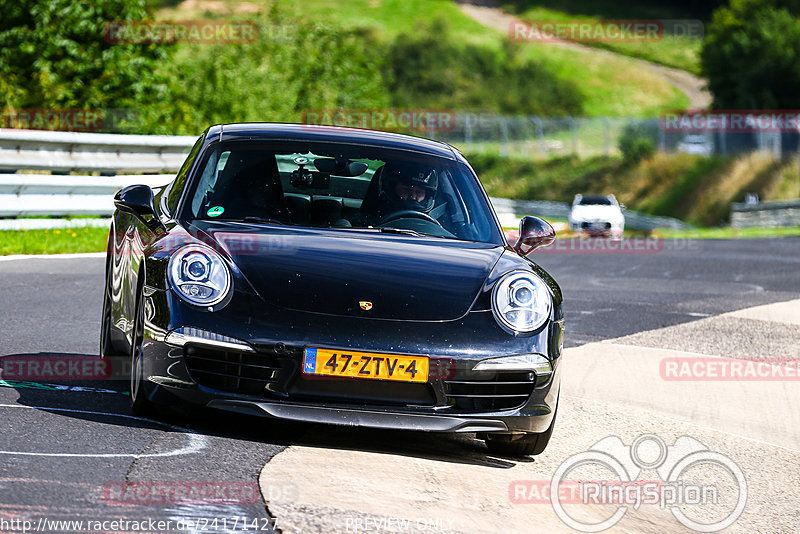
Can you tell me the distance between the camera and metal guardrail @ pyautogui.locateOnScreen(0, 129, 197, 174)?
529 inches

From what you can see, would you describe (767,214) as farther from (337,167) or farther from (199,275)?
(199,275)

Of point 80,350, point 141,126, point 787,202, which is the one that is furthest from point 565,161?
point 80,350

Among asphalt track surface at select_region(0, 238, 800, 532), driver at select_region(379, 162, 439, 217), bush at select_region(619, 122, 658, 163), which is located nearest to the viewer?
asphalt track surface at select_region(0, 238, 800, 532)

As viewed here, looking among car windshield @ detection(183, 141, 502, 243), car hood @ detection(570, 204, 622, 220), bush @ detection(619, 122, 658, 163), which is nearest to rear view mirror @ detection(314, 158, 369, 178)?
car windshield @ detection(183, 141, 502, 243)

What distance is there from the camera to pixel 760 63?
6406 cm

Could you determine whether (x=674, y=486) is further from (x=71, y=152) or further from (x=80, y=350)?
(x=71, y=152)

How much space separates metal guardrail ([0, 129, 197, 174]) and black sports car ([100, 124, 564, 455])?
24.7 feet

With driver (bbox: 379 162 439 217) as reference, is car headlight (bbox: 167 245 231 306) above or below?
below

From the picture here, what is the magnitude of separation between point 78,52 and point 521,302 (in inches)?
928

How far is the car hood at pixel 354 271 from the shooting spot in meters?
5.33

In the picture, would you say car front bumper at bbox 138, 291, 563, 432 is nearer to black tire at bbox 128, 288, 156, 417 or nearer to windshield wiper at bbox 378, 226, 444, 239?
black tire at bbox 128, 288, 156, 417

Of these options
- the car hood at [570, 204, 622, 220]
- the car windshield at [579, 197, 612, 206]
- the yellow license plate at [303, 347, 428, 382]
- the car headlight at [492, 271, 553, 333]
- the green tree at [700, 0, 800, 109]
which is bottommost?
the car hood at [570, 204, 622, 220]

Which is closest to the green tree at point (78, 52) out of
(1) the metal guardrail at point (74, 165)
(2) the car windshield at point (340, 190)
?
(1) the metal guardrail at point (74, 165)

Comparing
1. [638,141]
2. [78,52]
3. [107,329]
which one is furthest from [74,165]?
[638,141]
